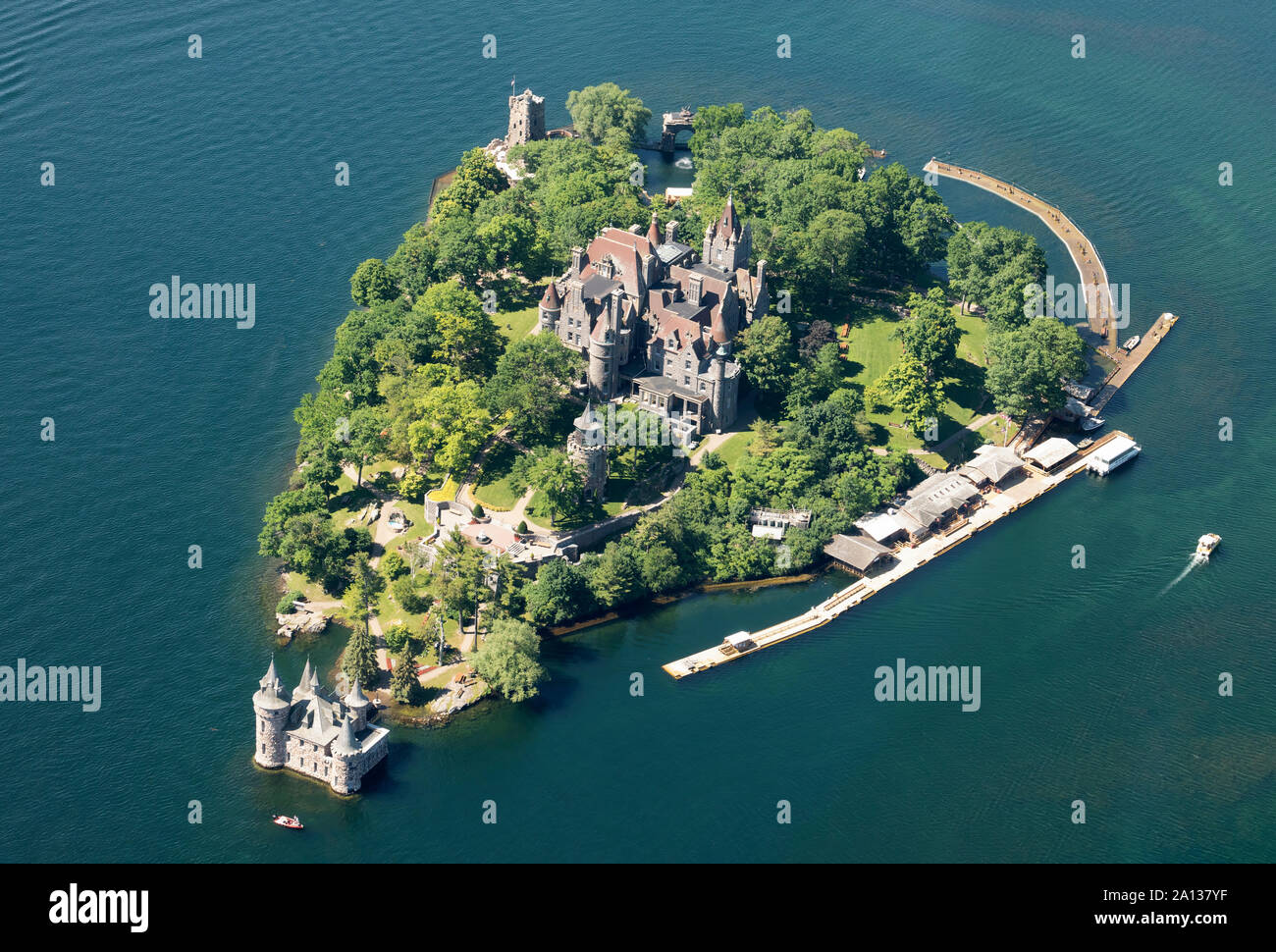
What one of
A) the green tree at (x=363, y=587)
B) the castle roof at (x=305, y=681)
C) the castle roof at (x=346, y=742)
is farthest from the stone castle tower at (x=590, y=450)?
the castle roof at (x=346, y=742)

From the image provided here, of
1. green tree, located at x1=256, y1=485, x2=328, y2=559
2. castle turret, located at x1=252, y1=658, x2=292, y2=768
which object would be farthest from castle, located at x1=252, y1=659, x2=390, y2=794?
green tree, located at x1=256, y1=485, x2=328, y2=559

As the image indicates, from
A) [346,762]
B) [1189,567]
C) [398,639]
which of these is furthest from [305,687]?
[1189,567]

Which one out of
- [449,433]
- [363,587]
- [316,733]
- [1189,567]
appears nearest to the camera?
[316,733]

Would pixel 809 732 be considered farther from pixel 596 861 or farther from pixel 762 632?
pixel 596 861

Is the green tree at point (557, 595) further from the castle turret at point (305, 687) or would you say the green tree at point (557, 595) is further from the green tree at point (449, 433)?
the castle turret at point (305, 687)

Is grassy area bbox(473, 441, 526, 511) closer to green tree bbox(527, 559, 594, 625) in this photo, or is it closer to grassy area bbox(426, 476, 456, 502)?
grassy area bbox(426, 476, 456, 502)

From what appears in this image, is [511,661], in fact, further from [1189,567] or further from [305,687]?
[1189,567]

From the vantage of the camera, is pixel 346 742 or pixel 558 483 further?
pixel 558 483
